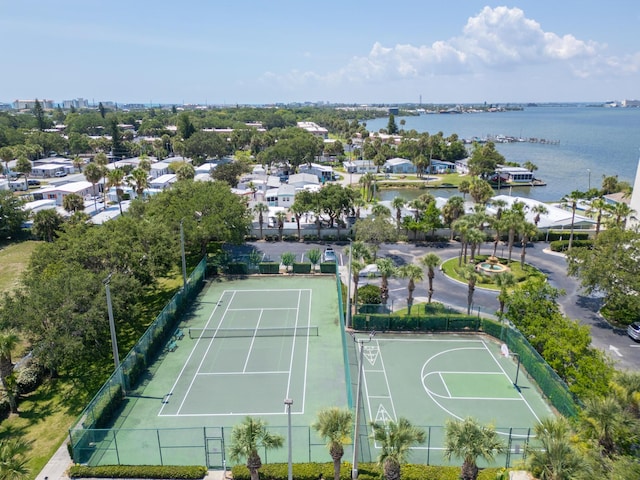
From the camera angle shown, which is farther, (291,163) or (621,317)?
(291,163)

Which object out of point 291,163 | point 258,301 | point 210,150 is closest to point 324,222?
point 258,301

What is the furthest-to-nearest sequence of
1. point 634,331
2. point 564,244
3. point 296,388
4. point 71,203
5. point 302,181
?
point 302,181
point 71,203
point 564,244
point 634,331
point 296,388

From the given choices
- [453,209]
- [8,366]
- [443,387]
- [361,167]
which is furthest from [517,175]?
[8,366]

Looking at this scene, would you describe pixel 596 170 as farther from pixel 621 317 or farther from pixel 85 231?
pixel 85 231

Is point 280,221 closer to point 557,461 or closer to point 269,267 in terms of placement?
point 269,267

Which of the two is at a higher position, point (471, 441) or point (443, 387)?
point (471, 441)

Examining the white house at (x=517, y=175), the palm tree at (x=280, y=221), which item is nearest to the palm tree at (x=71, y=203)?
the palm tree at (x=280, y=221)
